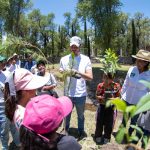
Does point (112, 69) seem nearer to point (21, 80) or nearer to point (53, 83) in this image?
point (53, 83)

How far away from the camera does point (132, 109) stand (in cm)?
73

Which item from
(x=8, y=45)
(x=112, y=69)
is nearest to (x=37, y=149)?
(x=8, y=45)

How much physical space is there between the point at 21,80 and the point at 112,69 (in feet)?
11.3

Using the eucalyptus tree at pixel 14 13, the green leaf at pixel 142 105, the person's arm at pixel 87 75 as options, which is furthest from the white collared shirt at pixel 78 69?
the eucalyptus tree at pixel 14 13

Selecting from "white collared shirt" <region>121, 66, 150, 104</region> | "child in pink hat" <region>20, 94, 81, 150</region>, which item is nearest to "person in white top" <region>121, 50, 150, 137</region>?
"white collared shirt" <region>121, 66, 150, 104</region>

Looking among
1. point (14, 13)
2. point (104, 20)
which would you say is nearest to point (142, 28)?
point (14, 13)

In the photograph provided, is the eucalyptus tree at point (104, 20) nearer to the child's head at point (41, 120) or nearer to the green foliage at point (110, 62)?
the green foliage at point (110, 62)

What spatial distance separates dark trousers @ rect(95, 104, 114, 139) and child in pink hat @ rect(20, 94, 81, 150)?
4.55 meters

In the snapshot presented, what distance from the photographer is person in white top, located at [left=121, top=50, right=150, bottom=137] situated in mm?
5043

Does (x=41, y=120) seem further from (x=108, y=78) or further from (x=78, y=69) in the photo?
(x=108, y=78)

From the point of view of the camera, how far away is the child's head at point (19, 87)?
2549 mm

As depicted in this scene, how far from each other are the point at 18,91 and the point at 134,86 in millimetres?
2961

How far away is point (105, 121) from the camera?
644cm

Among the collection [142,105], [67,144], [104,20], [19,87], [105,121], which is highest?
[104,20]
